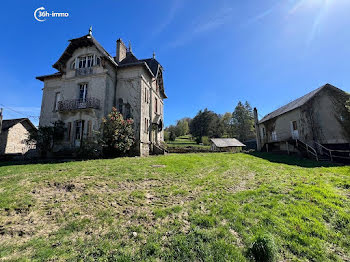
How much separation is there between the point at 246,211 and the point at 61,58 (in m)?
22.1

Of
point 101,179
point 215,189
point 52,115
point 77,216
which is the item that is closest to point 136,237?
point 77,216

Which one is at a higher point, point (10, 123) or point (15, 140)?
point (10, 123)

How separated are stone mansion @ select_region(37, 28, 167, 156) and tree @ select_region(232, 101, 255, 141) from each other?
40.5 meters

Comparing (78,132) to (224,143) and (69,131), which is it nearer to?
(69,131)

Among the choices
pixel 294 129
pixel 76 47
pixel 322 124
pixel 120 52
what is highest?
pixel 120 52

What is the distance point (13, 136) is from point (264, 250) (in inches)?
1269

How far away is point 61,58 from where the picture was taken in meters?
16.7

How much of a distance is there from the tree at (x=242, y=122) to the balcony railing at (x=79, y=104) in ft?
150

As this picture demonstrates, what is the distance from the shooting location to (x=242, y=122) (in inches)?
2004

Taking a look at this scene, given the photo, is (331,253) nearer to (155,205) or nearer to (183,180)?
(155,205)

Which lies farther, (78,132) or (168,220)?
(78,132)

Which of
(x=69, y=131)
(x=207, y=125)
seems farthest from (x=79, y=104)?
(x=207, y=125)

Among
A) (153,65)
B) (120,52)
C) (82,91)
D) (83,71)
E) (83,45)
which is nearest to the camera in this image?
(83,71)

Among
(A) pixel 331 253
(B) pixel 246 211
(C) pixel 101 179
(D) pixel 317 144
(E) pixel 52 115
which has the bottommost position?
(A) pixel 331 253
